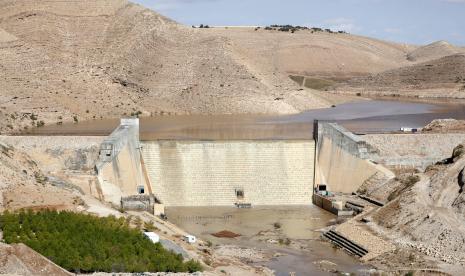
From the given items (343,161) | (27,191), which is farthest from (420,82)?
(27,191)

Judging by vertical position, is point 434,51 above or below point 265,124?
above

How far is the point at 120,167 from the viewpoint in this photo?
45.9 m

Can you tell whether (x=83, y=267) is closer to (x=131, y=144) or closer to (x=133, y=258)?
(x=133, y=258)

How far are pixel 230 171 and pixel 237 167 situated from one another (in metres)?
0.49

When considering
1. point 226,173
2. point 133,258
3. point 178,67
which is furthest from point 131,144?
point 178,67

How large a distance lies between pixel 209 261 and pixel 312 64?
4426 inches

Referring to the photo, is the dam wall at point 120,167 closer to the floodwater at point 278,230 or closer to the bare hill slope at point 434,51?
the floodwater at point 278,230

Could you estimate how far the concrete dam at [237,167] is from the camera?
4666 cm

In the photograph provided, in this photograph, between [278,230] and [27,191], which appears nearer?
[27,191]

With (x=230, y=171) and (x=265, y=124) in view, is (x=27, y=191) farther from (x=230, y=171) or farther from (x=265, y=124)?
(x=265, y=124)

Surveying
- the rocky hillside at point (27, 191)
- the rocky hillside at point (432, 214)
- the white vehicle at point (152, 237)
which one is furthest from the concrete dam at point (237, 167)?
the white vehicle at point (152, 237)

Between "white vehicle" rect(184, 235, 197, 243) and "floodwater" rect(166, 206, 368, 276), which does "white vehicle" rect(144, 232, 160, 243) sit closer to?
"white vehicle" rect(184, 235, 197, 243)

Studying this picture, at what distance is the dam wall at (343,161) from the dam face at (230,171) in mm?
667

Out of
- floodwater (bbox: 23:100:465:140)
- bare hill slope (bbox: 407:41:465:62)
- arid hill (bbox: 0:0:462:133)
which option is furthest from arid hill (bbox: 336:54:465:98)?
bare hill slope (bbox: 407:41:465:62)
